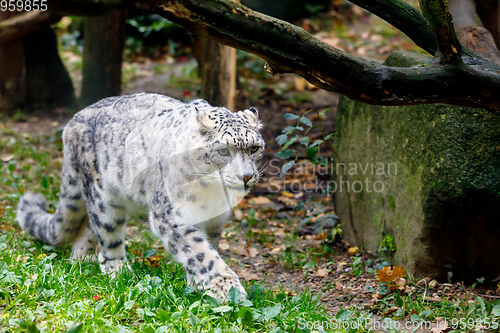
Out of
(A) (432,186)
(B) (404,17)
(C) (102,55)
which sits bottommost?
(A) (432,186)

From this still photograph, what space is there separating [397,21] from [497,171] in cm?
151

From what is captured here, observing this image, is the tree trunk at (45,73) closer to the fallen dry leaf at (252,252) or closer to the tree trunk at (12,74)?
the tree trunk at (12,74)

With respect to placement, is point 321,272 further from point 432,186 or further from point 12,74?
point 12,74

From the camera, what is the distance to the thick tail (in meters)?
5.08

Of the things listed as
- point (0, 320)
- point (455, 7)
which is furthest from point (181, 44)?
point (0, 320)

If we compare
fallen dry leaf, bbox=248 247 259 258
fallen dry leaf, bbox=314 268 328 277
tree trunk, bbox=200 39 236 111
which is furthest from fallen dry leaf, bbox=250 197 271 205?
fallen dry leaf, bbox=314 268 328 277

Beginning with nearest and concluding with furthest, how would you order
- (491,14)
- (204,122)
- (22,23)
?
(204,122), (491,14), (22,23)

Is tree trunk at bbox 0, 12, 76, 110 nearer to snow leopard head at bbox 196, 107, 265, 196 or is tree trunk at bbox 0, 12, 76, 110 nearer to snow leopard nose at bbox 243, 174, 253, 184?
snow leopard head at bbox 196, 107, 265, 196

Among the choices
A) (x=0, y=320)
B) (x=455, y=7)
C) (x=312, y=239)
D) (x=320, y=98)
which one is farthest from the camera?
(x=320, y=98)

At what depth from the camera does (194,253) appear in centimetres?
395

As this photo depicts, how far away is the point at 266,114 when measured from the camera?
959 centimetres

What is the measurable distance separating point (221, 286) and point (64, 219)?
218cm

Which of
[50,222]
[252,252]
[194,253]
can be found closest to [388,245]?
[252,252]

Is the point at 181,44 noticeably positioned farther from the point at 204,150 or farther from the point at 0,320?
the point at 0,320
